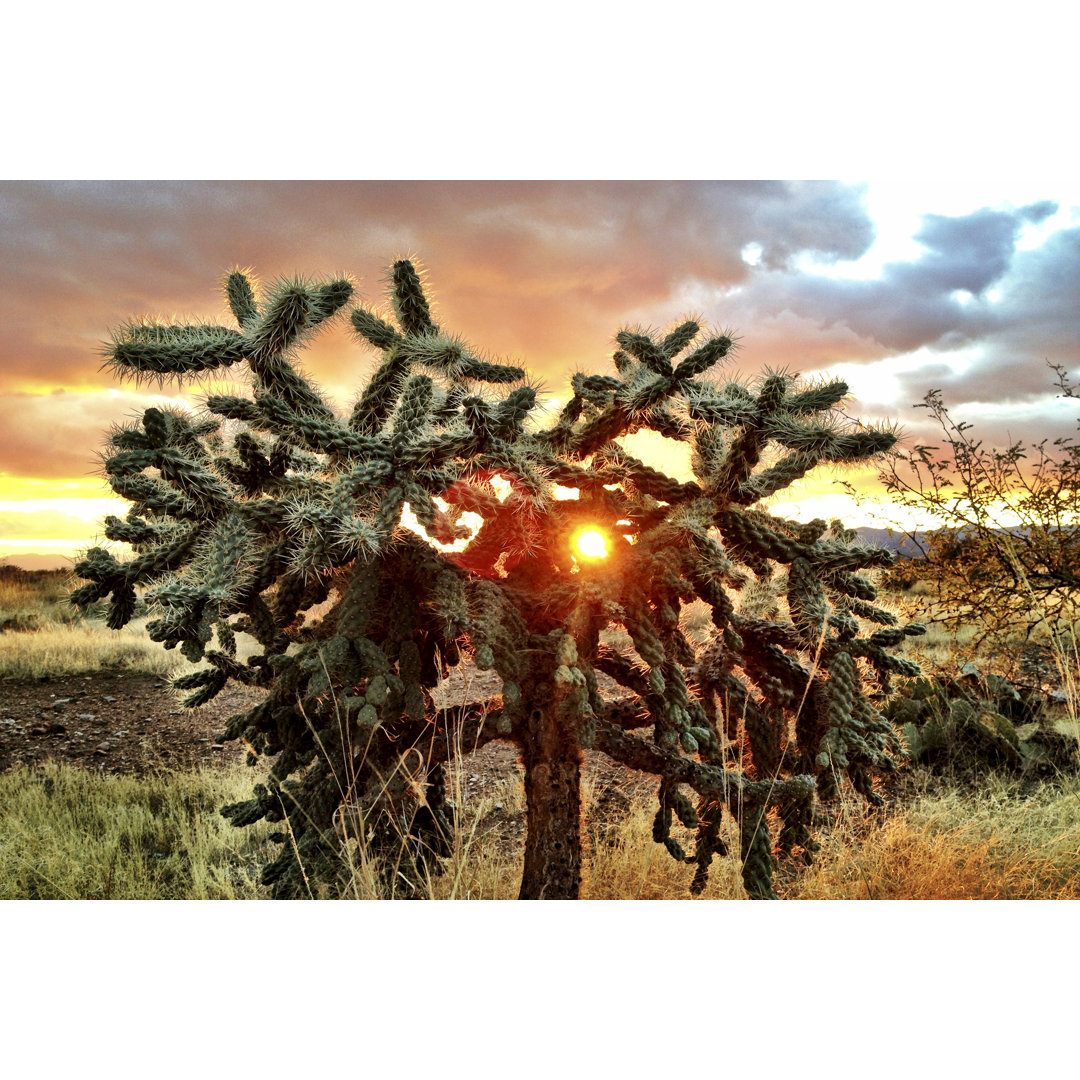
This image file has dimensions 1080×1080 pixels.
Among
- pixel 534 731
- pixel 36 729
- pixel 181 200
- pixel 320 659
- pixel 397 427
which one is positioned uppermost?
pixel 181 200

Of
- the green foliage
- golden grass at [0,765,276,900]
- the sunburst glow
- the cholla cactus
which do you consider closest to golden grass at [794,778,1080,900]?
the green foliage

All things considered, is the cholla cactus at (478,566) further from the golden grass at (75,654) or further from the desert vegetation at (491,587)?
the golden grass at (75,654)

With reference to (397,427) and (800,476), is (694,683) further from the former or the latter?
(397,427)

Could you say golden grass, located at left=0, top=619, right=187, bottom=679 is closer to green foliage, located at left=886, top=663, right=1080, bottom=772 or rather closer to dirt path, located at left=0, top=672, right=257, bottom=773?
dirt path, located at left=0, top=672, right=257, bottom=773

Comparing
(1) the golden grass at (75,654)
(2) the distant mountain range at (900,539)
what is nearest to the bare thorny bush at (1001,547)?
(2) the distant mountain range at (900,539)

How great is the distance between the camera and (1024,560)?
3361 millimetres

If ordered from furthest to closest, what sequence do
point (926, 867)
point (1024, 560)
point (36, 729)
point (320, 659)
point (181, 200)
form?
point (36, 729), point (1024, 560), point (181, 200), point (926, 867), point (320, 659)

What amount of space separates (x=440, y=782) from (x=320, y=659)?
0.93m

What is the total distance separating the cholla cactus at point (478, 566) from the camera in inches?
58.4

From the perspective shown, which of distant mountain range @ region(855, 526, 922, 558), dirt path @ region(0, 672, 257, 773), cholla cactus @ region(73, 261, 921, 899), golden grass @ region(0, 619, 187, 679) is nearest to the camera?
cholla cactus @ region(73, 261, 921, 899)

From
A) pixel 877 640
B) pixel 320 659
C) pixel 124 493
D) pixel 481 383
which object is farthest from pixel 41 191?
pixel 877 640

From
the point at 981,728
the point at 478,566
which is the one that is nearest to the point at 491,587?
the point at 478,566

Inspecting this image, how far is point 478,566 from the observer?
6.01 ft

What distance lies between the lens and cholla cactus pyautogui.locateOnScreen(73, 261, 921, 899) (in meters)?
1.48
